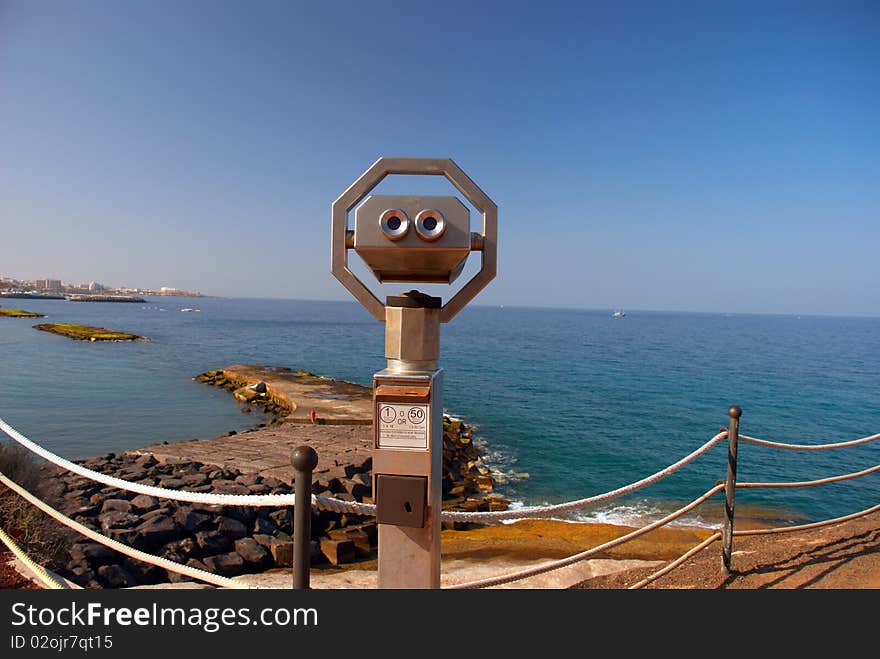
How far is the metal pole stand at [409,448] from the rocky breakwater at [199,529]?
5.39 m

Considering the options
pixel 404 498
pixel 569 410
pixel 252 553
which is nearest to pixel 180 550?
pixel 252 553

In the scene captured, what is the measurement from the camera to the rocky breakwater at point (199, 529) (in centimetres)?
727

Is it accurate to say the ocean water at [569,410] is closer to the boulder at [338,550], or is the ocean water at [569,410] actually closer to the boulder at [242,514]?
the boulder at [338,550]

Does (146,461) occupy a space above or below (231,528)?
below

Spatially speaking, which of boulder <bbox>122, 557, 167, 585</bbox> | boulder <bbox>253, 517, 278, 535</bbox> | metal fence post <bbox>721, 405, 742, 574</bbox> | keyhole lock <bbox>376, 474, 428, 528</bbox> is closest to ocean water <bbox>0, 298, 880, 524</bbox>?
boulder <bbox>253, 517, 278, 535</bbox>

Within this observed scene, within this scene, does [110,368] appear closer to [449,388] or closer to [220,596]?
[449,388]

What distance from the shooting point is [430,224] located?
2361 millimetres

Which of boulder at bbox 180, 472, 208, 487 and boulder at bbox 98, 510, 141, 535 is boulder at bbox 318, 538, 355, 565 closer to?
boulder at bbox 98, 510, 141, 535

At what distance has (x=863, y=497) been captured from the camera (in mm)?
17875

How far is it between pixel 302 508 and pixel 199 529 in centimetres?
786

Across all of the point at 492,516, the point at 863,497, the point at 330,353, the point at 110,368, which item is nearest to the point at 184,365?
the point at 110,368

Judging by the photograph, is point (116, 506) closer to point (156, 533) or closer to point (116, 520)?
point (116, 520)

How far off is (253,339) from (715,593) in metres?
77.1

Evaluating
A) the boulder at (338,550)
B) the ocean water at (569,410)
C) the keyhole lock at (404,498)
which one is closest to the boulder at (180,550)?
the boulder at (338,550)
